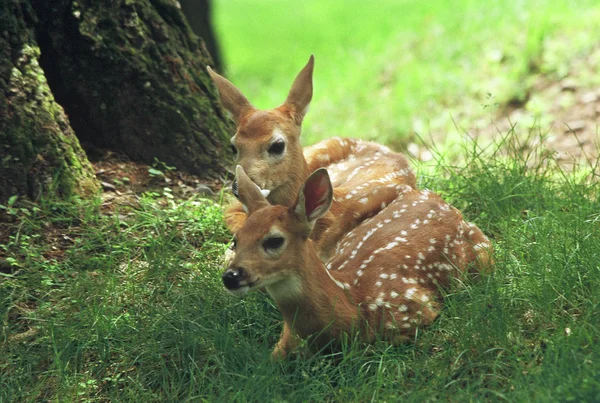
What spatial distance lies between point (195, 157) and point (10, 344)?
1.82m

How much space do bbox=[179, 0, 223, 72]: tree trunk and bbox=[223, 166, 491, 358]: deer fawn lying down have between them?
6.20 m

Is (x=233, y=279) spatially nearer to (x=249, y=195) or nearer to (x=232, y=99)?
(x=249, y=195)

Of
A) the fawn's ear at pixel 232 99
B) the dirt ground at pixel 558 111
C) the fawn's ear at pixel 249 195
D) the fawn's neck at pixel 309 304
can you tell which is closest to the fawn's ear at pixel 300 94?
the fawn's ear at pixel 232 99

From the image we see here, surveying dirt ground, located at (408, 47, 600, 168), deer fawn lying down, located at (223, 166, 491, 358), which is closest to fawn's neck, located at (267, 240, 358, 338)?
deer fawn lying down, located at (223, 166, 491, 358)

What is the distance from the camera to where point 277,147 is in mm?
4539

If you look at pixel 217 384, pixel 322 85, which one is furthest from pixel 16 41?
pixel 322 85

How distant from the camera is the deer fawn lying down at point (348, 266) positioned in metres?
3.43

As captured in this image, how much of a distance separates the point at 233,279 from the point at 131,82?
2162 millimetres

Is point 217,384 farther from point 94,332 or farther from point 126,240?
point 126,240

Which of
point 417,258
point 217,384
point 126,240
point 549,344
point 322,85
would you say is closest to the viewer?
point 549,344

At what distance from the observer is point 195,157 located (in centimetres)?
520

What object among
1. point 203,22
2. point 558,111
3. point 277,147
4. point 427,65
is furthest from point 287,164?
point 203,22

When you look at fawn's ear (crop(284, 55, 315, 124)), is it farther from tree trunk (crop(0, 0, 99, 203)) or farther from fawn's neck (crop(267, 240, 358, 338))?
fawn's neck (crop(267, 240, 358, 338))

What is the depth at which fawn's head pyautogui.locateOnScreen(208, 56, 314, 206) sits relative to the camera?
14.6 feet
